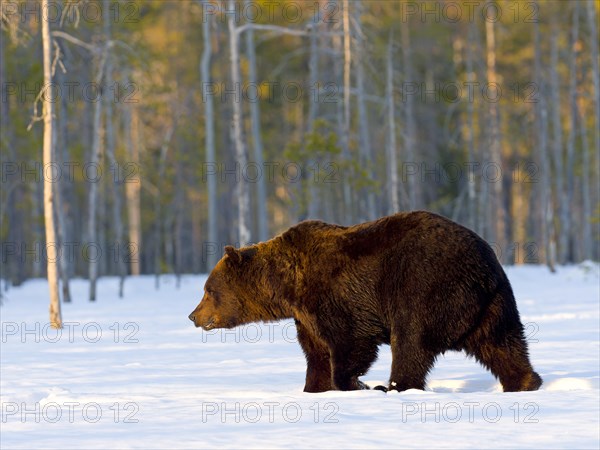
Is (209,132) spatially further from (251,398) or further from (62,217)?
(251,398)

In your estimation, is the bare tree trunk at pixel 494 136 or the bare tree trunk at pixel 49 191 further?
the bare tree trunk at pixel 494 136

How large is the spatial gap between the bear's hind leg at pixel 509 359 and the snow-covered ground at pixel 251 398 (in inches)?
10.5

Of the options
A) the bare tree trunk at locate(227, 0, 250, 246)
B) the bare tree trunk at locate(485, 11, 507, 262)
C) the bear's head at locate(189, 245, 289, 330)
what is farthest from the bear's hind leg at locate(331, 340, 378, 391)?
the bare tree trunk at locate(485, 11, 507, 262)

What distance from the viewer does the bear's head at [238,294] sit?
852 centimetres

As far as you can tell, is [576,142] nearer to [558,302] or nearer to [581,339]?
[558,302]

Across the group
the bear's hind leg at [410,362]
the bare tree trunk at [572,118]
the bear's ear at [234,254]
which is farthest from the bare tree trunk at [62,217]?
the bare tree trunk at [572,118]

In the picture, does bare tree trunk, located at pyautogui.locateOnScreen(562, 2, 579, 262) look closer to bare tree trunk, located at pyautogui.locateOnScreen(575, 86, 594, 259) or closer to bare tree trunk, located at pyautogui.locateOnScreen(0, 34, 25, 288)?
bare tree trunk, located at pyautogui.locateOnScreen(575, 86, 594, 259)

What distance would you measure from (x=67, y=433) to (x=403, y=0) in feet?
127

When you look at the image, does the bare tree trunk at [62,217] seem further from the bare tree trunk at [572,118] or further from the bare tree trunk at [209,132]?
the bare tree trunk at [572,118]

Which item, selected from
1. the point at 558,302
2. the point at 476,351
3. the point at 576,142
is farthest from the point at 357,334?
the point at 576,142

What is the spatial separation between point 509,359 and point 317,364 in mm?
1609

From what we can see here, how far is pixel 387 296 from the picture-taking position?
779 centimetres

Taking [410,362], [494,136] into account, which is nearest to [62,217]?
[494,136]

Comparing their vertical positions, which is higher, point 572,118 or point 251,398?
point 572,118
